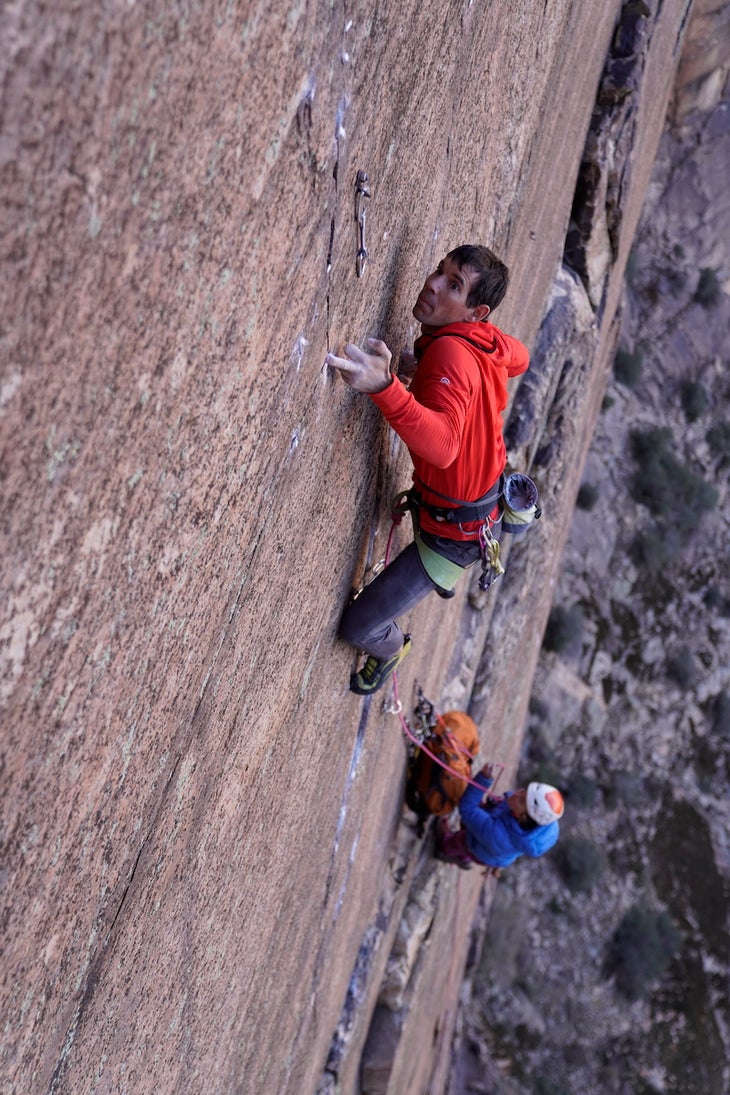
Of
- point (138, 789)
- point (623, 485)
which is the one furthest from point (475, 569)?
point (623, 485)

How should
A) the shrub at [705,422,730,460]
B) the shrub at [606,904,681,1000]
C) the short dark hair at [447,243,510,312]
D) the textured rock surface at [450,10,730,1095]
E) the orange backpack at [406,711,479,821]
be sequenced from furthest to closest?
1. the shrub at [705,422,730,460]
2. the shrub at [606,904,681,1000]
3. the textured rock surface at [450,10,730,1095]
4. the orange backpack at [406,711,479,821]
5. the short dark hair at [447,243,510,312]

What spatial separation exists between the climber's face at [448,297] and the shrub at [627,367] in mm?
12483

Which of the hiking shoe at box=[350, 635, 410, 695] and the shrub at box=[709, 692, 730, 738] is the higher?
the hiking shoe at box=[350, 635, 410, 695]

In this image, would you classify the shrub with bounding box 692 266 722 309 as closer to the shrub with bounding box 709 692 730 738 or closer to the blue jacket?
the shrub with bounding box 709 692 730 738

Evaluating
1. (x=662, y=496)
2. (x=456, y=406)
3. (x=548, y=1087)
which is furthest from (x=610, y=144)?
(x=548, y=1087)

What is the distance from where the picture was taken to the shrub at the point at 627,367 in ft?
47.2

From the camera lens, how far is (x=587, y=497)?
14.1m

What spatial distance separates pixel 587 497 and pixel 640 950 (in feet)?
23.1

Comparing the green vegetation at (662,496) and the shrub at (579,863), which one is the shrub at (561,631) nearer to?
the green vegetation at (662,496)

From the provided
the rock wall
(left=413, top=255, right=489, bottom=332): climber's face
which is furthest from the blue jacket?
(left=413, top=255, right=489, bottom=332): climber's face

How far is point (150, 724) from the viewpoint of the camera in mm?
1891

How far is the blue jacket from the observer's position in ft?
→ 18.2

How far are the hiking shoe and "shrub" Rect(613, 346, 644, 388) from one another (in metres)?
11.9

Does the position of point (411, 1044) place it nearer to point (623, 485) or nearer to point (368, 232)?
point (368, 232)
